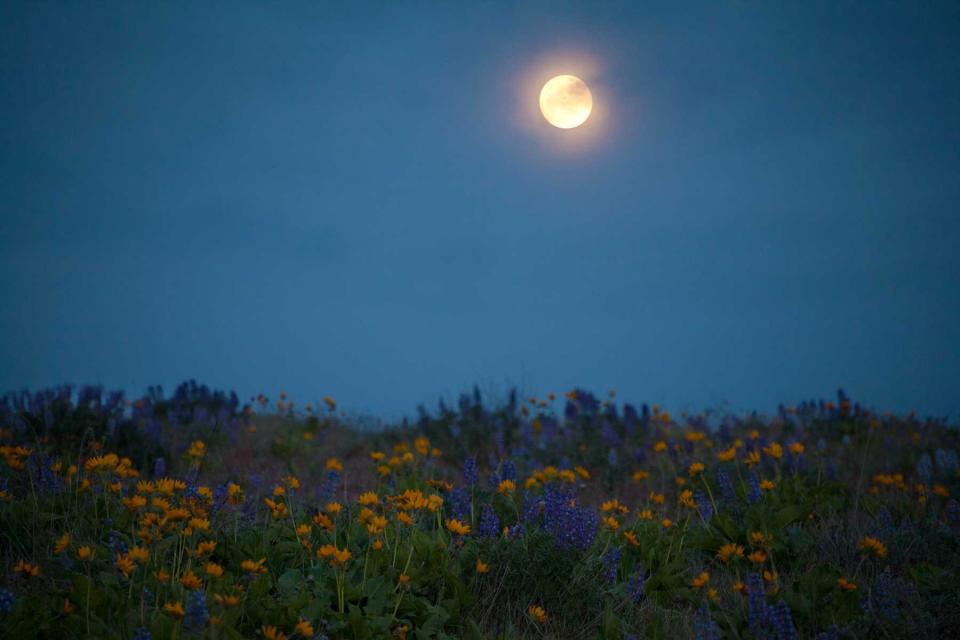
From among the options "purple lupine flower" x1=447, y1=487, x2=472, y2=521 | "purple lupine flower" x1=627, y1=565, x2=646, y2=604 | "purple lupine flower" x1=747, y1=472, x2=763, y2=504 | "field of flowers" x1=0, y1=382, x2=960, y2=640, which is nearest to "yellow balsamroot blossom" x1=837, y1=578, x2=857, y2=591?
"field of flowers" x1=0, y1=382, x2=960, y2=640

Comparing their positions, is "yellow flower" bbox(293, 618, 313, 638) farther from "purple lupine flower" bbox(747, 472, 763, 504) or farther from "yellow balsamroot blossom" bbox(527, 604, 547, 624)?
"purple lupine flower" bbox(747, 472, 763, 504)

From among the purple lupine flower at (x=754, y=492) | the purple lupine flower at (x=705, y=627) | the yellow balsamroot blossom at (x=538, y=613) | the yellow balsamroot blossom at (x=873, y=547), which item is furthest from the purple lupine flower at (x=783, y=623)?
the purple lupine flower at (x=754, y=492)

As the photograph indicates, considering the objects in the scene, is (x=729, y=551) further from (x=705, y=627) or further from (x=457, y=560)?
(x=457, y=560)

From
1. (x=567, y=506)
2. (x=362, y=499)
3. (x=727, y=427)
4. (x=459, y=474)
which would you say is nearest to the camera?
(x=362, y=499)

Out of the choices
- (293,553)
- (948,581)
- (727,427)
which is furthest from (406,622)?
(727,427)

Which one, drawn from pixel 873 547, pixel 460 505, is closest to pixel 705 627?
pixel 873 547

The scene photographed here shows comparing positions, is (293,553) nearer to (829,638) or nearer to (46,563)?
(46,563)

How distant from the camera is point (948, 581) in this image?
4.28m

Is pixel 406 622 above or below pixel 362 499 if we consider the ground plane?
below

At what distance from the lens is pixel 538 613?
11.7 ft

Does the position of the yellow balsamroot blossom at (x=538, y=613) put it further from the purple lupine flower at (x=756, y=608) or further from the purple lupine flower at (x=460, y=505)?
the purple lupine flower at (x=756, y=608)

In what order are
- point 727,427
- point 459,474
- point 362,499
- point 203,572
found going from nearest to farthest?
point 203,572 < point 362,499 < point 459,474 < point 727,427

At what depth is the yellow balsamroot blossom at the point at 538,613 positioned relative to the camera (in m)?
3.58

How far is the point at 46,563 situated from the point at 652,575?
3589 mm
